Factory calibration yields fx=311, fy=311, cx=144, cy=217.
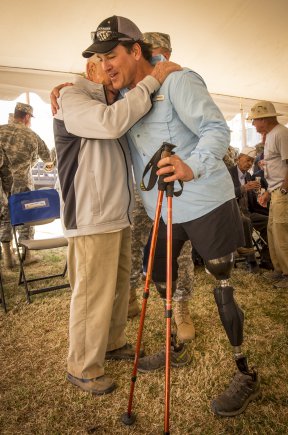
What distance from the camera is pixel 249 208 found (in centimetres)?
518

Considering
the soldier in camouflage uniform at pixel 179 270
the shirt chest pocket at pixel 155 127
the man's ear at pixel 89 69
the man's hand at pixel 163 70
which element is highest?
the man's ear at pixel 89 69

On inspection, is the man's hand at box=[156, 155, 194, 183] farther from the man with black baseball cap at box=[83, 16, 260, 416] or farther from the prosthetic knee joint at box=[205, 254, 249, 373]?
the prosthetic knee joint at box=[205, 254, 249, 373]

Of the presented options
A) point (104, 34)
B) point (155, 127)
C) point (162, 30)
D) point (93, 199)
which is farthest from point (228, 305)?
point (162, 30)

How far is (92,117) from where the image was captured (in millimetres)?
1698

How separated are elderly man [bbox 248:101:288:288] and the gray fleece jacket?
2.52 metres

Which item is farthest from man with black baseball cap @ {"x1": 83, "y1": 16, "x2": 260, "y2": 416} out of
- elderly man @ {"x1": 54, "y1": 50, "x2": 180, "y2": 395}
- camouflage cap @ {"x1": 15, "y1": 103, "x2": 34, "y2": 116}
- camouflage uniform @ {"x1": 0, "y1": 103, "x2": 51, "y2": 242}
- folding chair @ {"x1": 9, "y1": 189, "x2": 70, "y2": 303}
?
camouflage cap @ {"x1": 15, "y1": 103, "x2": 34, "y2": 116}

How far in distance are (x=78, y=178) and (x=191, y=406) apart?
4.89 feet

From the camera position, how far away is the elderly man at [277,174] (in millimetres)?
3754

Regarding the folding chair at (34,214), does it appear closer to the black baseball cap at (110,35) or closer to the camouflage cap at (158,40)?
the camouflage cap at (158,40)

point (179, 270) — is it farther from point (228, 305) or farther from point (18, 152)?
point (18, 152)

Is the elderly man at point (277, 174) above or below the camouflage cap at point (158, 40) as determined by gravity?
below

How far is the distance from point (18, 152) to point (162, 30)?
9.88 ft

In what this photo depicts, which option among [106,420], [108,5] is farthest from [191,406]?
[108,5]

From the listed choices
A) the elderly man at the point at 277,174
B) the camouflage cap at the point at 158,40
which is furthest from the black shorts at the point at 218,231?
the elderly man at the point at 277,174
